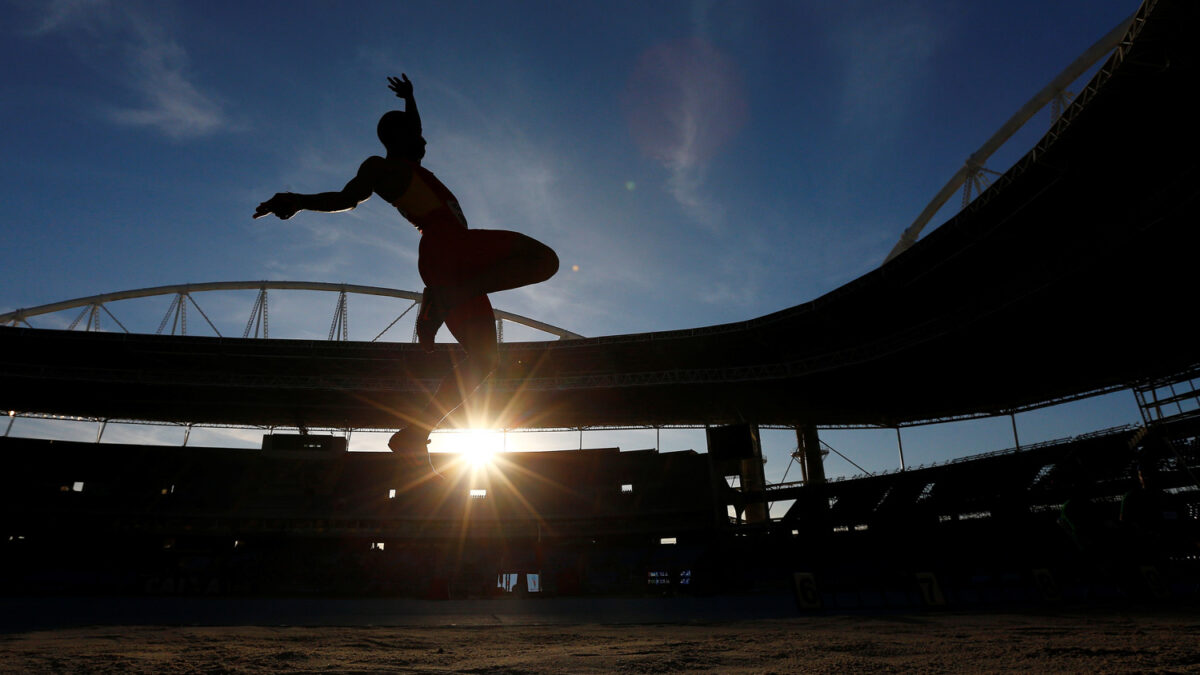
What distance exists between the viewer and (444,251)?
10.6 ft

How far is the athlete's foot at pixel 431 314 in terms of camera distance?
127 inches

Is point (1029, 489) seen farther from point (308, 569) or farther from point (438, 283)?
point (308, 569)

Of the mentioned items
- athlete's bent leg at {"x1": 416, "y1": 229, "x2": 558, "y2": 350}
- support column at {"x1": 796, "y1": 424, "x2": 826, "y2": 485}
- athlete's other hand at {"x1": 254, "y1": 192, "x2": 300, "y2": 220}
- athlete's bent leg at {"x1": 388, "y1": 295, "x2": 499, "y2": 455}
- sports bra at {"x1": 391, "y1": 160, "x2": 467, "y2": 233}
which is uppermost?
support column at {"x1": 796, "y1": 424, "x2": 826, "y2": 485}

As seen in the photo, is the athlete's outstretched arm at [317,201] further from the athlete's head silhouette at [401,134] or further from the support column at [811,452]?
the support column at [811,452]

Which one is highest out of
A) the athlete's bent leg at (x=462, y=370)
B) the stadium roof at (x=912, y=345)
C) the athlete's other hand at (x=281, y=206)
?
the stadium roof at (x=912, y=345)

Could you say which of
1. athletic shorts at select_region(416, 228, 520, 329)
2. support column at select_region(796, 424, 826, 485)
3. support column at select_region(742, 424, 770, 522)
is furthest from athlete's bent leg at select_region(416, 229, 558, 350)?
support column at select_region(796, 424, 826, 485)

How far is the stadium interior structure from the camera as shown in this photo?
19.5 meters

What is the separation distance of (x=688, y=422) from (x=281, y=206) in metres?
33.6

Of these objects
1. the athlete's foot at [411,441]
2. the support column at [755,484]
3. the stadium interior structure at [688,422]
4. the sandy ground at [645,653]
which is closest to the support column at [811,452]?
the stadium interior structure at [688,422]

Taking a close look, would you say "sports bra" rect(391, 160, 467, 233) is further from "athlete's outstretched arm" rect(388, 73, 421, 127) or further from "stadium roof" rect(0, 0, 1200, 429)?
"stadium roof" rect(0, 0, 1200, 429)

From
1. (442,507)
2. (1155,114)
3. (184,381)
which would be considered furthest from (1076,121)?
(184,381)

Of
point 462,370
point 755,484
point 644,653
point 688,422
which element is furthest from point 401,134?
point 688,422

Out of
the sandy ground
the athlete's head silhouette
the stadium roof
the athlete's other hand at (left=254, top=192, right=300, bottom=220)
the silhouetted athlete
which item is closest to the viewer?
the sandy ground

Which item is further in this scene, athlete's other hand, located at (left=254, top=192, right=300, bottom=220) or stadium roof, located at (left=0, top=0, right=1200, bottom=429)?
stadium roof, located at (left=0, top=0, right=1200, bottom=429)
